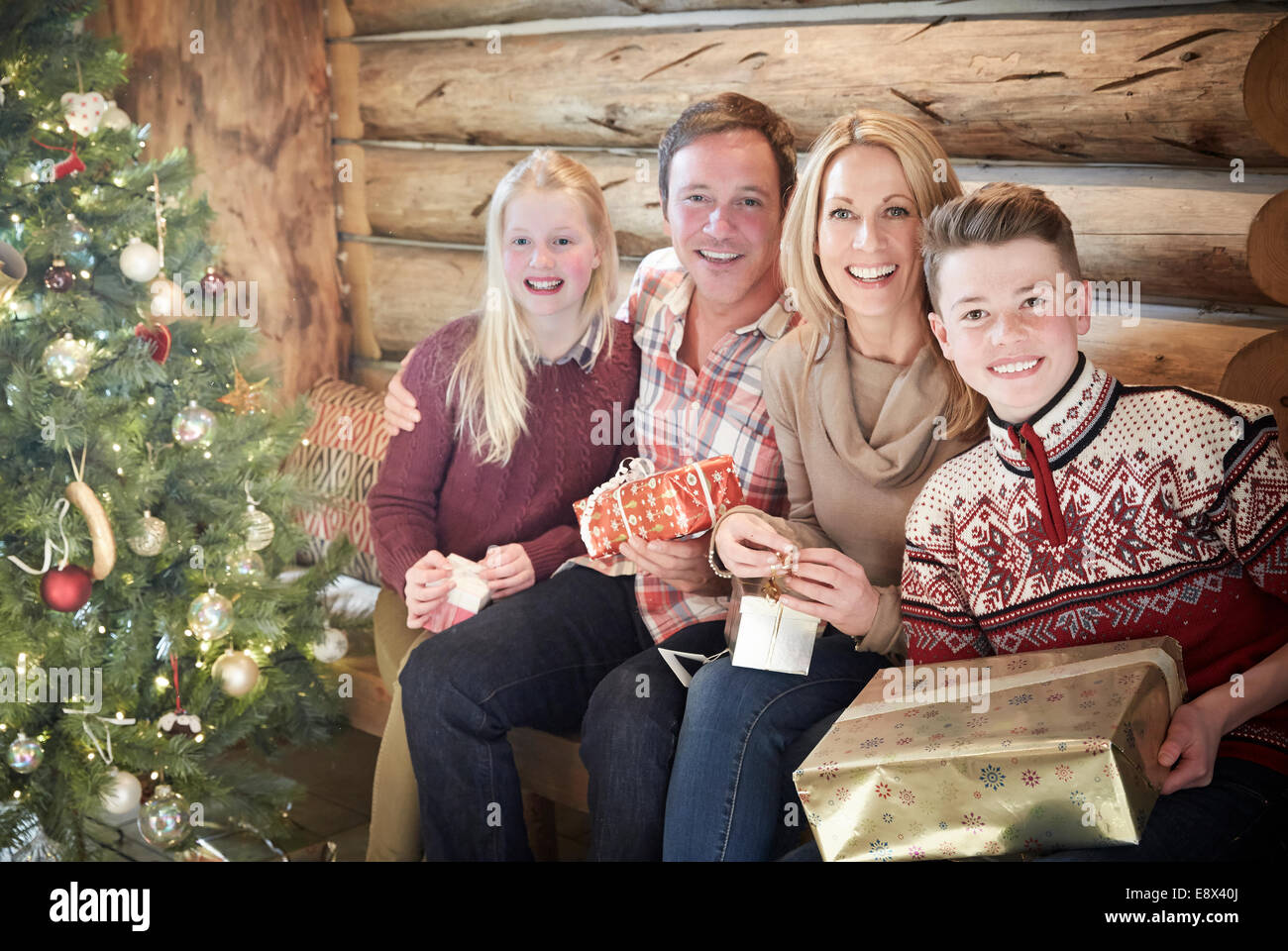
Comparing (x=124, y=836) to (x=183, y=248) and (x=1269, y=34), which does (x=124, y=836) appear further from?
(x=1269, y=34)

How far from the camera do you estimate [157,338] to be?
2.44 metres

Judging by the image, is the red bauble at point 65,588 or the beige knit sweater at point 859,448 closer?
the beige knit sweater at point 859,448

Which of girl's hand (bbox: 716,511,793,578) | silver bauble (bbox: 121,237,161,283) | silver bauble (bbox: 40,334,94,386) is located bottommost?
girl's hand (bbox: 716,511,793,578)

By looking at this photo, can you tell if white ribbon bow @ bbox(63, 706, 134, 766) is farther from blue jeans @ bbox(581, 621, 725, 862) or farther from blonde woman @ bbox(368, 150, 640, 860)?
blue jeans @ bbox(581, 621, 725, 862)

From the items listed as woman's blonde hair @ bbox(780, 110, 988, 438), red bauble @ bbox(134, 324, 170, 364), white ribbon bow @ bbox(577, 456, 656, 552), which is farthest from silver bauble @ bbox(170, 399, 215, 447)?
woman's blonde hair @ bbox(780, 110, 988, 438)

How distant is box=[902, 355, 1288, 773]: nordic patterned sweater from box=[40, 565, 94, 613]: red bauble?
1573mm

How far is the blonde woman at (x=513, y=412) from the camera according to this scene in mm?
2291

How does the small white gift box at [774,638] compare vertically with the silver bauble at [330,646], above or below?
above

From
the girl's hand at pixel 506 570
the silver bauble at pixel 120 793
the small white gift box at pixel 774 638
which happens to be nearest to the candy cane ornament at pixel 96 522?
the silver bauble at pixel 120 793

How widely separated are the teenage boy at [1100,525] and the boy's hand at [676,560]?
1.37 ft

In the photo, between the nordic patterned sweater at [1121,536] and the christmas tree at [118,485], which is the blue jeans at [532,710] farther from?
the christmas tree at [118,485]

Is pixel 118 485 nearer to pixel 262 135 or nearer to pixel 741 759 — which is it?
pixel 262 135

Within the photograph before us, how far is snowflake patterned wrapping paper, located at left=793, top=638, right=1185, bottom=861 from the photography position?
1.49 m

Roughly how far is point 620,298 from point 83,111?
114 centimetres
